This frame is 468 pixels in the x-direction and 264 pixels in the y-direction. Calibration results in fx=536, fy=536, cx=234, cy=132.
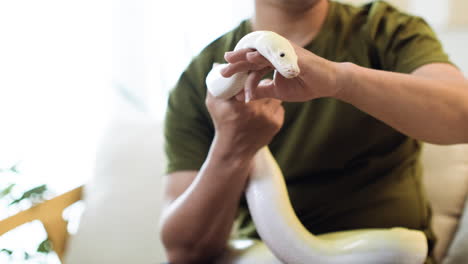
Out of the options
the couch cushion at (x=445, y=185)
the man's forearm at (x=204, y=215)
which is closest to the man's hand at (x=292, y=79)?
the man's forearm at (x=204, y=215)

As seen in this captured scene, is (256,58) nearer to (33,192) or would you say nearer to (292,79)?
(292,79)

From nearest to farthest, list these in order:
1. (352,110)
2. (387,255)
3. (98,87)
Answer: (387,255)
(352,110)
(98,87)

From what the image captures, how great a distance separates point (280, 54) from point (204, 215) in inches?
12.5

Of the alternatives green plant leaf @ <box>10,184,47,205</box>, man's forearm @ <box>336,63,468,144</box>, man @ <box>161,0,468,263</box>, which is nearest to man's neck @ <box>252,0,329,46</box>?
man @ <box>161,0,468,263</box>

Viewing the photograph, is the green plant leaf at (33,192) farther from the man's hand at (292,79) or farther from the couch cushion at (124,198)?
the man's hand at (292,79)

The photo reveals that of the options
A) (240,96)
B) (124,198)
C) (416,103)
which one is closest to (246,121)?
(240,96)

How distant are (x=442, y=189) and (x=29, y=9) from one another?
595mm

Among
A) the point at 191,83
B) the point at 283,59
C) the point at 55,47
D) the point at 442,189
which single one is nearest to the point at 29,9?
the point at 55,47

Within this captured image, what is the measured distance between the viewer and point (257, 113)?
493mm

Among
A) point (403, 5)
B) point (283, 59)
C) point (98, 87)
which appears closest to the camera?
point (283, 59)

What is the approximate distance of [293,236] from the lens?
0.49 metres

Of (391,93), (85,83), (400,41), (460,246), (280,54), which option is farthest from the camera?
(85,83)

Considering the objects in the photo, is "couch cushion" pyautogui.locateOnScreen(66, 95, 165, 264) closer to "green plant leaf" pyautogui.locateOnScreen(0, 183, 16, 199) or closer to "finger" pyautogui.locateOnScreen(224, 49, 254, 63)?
"green plant leaf" pyautogui.locateOnScreen(0, 183, 16, 199)

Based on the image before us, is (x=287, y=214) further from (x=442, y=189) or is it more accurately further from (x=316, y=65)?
(x=442, y=189)
